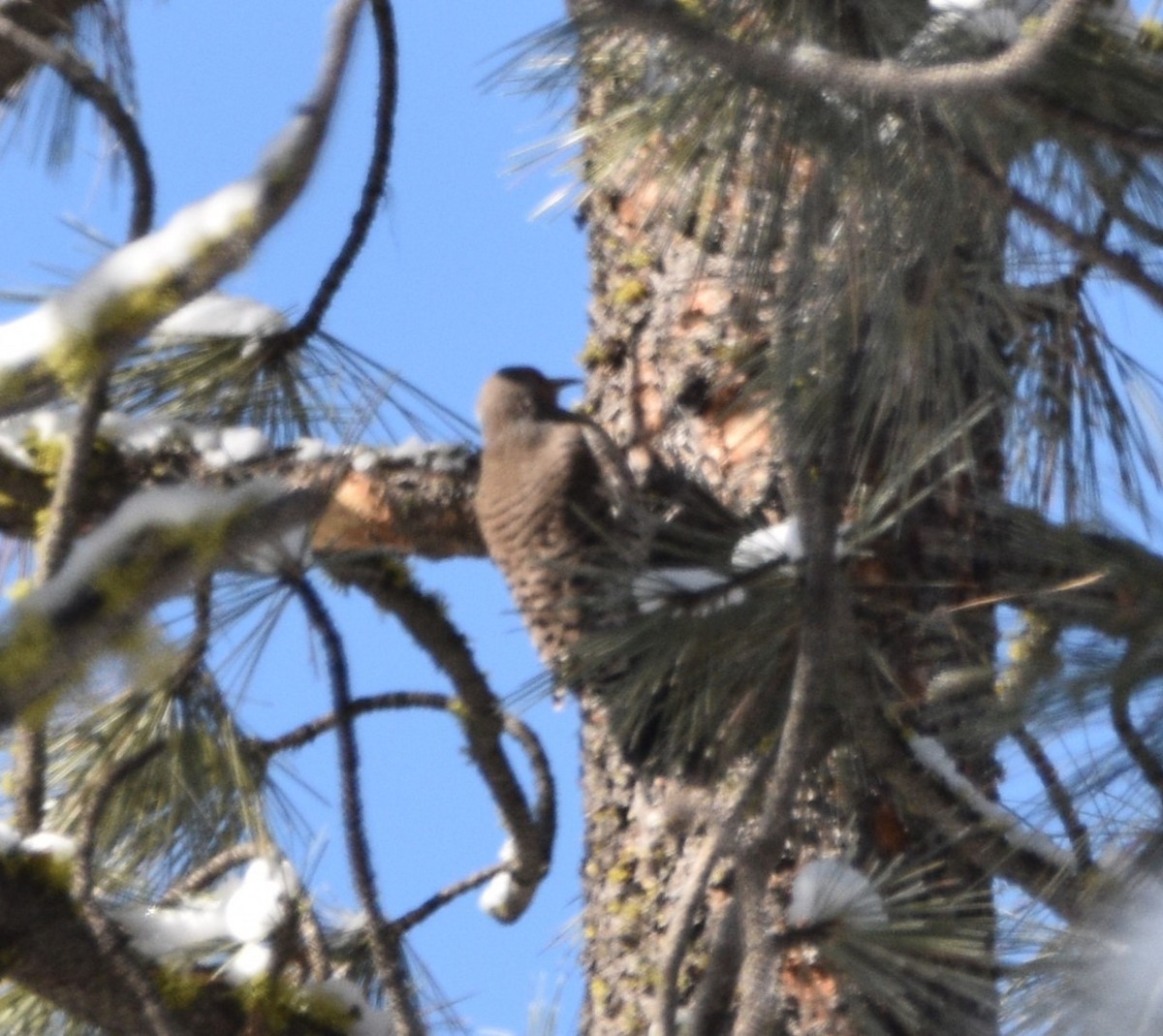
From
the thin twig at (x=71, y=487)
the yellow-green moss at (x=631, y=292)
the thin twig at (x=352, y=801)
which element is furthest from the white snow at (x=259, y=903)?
the yellow-green moss at (x=631, y=292)

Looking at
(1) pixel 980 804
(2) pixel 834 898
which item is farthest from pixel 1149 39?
(2) pixel 834 898

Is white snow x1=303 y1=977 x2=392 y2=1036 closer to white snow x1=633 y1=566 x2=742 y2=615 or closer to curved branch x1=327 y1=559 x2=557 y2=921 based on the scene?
curved branch x1=327 y1=559 x2=557 y2=921

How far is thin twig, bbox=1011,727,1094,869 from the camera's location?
1.87 metres

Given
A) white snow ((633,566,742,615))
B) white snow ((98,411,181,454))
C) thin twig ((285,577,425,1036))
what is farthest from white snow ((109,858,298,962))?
white snow ((98,411,181,454))

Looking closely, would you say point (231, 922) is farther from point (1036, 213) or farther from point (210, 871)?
point (1036, 213)

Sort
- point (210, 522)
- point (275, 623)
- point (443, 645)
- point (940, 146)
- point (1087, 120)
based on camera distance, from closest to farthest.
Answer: point (210, 522)
point (1087, 120)
point (940, 146)
point (275, 623)
point (443, 645)

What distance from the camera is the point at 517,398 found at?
414cm

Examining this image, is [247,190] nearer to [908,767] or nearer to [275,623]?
[275,623]

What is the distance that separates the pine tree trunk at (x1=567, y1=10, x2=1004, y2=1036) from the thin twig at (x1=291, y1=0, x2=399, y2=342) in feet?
1.13

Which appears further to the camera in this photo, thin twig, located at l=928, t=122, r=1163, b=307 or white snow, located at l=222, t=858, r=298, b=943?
white snow, located at l=222, t=858, r=298, b=943

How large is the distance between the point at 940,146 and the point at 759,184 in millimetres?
253

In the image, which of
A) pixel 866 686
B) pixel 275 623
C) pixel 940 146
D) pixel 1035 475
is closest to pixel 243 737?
pixel 275 623

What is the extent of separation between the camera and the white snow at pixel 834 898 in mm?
2424

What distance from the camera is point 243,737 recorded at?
2.97 m
